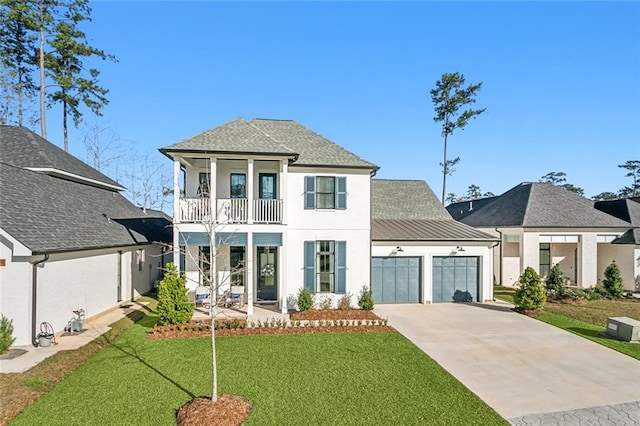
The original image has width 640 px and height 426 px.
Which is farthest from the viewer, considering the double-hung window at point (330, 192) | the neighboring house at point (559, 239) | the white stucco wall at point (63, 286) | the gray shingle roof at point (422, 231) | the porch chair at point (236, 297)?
the neighboring house at point (559, 239)

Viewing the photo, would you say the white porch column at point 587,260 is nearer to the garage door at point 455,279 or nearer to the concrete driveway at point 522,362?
the garage door at point 455,279

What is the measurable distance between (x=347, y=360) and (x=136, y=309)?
9.98 meters

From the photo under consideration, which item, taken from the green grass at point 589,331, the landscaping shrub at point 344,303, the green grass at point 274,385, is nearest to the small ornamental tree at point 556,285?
the green grass at point 589,331

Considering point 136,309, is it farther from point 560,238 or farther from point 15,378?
point 560,238

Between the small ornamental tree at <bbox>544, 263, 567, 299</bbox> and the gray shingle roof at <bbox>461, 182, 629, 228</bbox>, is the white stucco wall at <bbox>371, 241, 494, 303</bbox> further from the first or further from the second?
the gray shingle roof at <bbox>461, 182, 629, 228</bbox>

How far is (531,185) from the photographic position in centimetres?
2228

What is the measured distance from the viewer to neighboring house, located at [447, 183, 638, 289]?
1908cm

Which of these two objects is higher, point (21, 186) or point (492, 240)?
point (21, 186)

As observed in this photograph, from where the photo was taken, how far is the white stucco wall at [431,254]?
14859mm

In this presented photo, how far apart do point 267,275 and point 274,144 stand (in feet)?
20.6

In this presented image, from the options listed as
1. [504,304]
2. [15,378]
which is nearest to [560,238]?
[504,304]

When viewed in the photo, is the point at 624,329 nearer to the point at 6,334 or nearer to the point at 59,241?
the point at 6,334

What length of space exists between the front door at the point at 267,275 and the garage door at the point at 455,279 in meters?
7.80

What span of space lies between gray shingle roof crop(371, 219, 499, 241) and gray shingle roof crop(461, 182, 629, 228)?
218 inches
